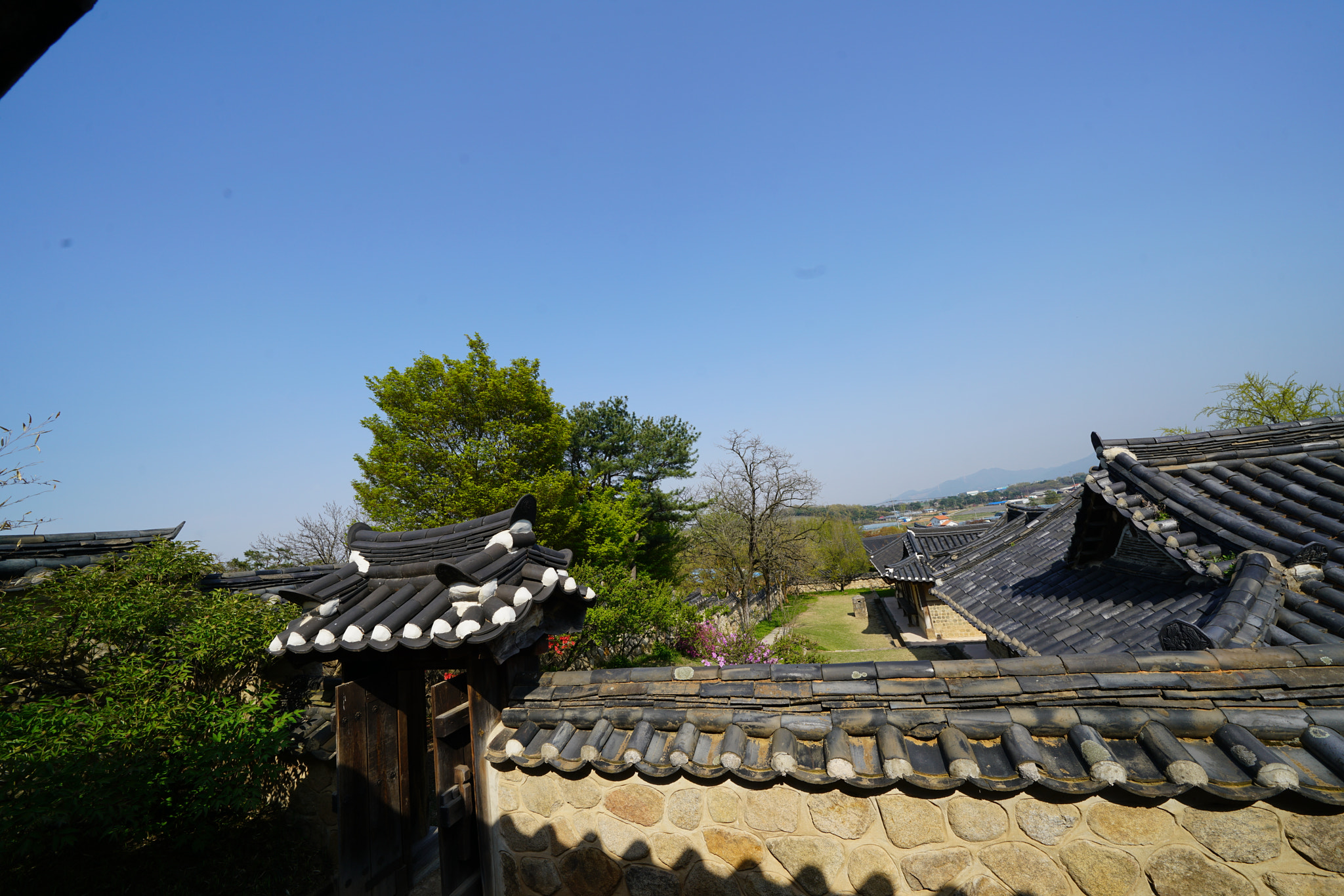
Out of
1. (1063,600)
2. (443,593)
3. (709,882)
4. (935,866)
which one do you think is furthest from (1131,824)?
(1063,600)

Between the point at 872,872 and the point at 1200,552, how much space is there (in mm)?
4424

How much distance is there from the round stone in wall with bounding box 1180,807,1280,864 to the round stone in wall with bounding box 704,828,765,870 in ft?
5.88

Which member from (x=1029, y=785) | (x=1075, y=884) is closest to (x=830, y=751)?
(x=1029, y=785)

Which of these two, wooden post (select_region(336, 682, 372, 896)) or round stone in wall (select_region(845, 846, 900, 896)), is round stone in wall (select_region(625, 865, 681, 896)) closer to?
round stone in wall (select_region(845, 846, 900, 896))

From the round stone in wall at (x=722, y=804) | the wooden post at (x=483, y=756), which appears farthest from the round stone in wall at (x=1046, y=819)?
the wooden post at (x=483, y=756)

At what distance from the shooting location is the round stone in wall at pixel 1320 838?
1967mm

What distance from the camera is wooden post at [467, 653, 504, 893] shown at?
3.06 metres

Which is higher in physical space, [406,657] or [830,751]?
[406,657]

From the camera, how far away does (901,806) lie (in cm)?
242

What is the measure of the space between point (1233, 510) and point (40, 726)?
9811 mm

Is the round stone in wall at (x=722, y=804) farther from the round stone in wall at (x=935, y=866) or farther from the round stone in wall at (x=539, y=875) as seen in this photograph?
the round stone in wall at (x=539, y=875)

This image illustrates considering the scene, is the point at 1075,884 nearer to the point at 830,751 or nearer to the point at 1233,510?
the point at 830,751

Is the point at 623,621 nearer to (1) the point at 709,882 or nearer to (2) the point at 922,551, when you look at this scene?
(1) the point at 709,882

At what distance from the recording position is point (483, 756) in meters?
3.07
